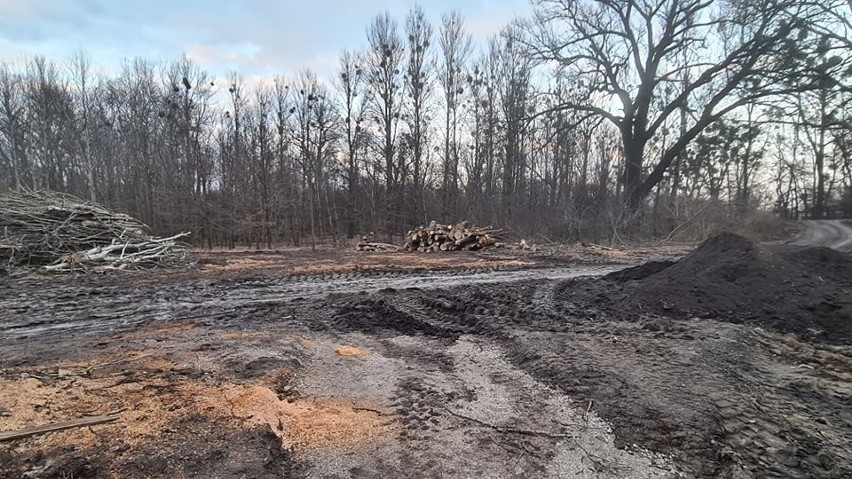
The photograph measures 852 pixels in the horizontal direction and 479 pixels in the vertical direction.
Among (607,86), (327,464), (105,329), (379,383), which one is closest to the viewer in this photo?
(327,464)

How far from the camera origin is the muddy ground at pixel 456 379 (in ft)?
9.68

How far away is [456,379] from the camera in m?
4.41

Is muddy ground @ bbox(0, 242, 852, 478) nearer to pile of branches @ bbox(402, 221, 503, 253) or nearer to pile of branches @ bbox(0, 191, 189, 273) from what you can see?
pile of branches @ bbox(0, 191, 189, 273)

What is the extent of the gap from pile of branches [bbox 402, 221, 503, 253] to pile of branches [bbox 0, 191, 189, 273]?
968 cm

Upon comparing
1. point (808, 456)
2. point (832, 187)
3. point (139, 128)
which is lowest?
point (808, 456)

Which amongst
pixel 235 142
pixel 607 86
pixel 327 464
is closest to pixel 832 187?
pixel 607 86

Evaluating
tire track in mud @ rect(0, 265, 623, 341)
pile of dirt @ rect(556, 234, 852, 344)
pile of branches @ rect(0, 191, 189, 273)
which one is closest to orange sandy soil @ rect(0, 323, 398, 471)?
tire track in mud @ rect(0, 265, 623, 341)

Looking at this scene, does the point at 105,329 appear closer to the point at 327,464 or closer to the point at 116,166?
the point at 327,464

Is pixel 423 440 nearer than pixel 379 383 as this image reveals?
Yes

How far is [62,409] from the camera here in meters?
3.38

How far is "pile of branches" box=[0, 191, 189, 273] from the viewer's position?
12070 mm

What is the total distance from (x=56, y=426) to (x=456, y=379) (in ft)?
10.3

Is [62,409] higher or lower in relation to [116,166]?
lower

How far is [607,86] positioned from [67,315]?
26604 mm
